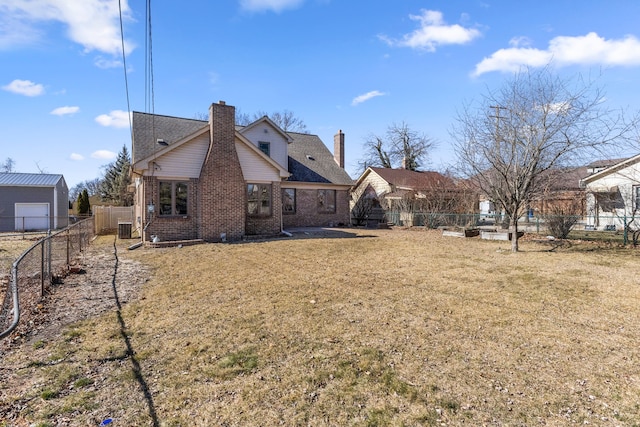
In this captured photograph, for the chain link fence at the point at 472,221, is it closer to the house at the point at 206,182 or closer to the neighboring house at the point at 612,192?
the neighboring house at the point at 612,192

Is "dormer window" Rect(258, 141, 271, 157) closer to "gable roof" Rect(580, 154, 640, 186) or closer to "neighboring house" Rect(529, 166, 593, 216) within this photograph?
"neighboring house" Rect(529, 166, 593, 216)

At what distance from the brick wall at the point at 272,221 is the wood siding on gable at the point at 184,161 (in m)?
3.23

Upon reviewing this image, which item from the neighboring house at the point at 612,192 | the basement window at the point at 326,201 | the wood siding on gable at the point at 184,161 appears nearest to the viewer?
the wood siding on gable at the point at 184,161

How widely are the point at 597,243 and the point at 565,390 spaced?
43.9ft

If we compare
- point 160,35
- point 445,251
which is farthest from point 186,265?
point 445,251

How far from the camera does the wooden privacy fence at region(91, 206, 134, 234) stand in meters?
20.9

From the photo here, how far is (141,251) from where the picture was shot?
39.0ft

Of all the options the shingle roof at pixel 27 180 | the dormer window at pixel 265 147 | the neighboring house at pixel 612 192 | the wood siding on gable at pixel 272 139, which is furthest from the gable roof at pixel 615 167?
the shingle roof at pixel 27 180

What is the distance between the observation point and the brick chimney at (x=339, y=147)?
25.1 m

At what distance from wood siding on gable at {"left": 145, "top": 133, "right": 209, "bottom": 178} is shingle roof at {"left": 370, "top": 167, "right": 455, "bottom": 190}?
14759mm

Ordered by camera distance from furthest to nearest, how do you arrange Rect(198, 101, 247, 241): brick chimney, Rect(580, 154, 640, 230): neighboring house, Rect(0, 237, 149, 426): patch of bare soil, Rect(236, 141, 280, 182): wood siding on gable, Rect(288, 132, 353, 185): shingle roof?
Rect(288, 132, 353, 185): shingle roof < Rect(580, 154, 640, 230): neighboring house < Rect(236, 141, 280, 182): wood siding on gable < Rect(198, 101, 247, 241): brick chimney < Rect(0, 237, 149, 426): patch of bare soil

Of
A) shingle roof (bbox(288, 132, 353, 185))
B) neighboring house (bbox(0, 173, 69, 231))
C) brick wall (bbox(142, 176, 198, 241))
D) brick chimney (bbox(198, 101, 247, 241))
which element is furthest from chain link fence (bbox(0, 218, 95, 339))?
A: neighboring house (bbox(0, 173, 69, 231))

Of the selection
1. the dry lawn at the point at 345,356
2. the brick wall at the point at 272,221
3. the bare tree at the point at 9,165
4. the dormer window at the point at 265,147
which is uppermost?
the bare tree at the point at 9,165

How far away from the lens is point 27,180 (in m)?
25.4
